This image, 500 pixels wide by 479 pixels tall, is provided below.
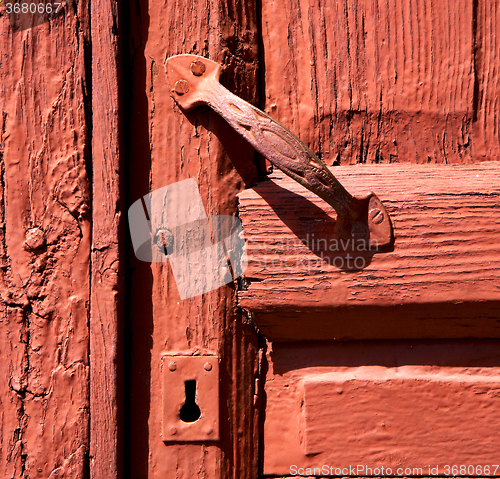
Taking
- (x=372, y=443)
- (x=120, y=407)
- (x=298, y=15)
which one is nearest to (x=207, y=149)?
(x=298, y=15)

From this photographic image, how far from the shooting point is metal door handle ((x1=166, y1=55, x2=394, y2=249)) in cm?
60

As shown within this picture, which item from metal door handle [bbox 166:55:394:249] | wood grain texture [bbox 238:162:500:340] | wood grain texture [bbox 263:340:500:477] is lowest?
wood grain texture [bbox 263:340:500:477]

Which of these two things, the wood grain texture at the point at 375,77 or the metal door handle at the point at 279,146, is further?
the wood grain texture at the point at 375,77

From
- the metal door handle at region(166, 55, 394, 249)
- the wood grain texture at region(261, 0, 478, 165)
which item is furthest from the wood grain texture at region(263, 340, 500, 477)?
the wood grain texture at region(261, 0, 478, 165)

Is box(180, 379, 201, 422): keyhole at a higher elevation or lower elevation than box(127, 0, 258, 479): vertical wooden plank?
lower

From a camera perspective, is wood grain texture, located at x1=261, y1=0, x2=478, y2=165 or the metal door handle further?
wood grain texture, located at x1=261, y1=0, x2=478, y2=165

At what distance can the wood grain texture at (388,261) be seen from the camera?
65cm

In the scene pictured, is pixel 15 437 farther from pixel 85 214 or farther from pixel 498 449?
pixel 498 449

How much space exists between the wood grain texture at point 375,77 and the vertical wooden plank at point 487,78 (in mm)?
10

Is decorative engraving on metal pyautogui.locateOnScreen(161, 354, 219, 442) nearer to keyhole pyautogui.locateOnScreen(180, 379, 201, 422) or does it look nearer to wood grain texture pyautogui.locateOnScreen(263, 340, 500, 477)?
keyhole pyautogui.locateOnScreen(180, 379, 201, 422)

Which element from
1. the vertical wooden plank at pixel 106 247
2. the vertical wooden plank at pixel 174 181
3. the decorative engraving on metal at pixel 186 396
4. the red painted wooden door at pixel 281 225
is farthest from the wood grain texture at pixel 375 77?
the decorative engraving on metal at pixel 186 396

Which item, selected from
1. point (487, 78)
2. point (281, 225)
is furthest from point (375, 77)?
point (281, 225)

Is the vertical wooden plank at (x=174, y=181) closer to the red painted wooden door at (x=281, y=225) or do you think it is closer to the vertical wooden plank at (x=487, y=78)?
the red painted wooden door at (x=281, y=225)

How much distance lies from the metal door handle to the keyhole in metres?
0.37
